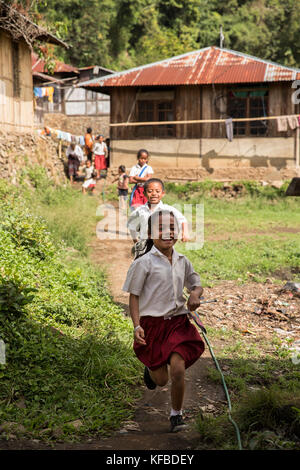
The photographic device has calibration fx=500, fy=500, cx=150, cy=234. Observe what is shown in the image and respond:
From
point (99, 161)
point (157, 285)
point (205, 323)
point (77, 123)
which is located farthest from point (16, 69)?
point (77, 123)

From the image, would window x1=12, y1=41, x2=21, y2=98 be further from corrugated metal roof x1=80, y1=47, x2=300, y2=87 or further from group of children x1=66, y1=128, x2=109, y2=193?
corrugated metal roof x1=80, y1=47, x2=300, y2=87

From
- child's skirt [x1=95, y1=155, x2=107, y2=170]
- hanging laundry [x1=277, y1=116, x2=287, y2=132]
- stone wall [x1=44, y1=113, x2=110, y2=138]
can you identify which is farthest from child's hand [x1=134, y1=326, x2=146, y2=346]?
stone wall [x1=44, y1=113, x2=110, y2=138]

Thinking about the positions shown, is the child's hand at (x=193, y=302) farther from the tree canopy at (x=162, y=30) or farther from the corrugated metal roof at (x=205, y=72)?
the tree canopy at (x=162, y=30)

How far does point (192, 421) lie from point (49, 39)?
532 inches

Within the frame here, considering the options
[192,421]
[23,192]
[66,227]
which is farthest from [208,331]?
[23,192]

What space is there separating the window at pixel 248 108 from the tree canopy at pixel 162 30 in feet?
61.3

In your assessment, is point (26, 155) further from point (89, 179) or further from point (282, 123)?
point (282, 123)

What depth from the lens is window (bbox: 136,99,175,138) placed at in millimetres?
18969

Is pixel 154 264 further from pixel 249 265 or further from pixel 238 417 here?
pixel 249 265

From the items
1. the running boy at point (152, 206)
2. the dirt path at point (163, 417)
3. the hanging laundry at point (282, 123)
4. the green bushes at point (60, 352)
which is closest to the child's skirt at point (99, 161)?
the hanging laundry at point (282, 123)

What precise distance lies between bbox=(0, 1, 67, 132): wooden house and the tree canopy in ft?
65.9

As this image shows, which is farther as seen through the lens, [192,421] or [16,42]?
[16,42]

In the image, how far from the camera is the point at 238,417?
348cm

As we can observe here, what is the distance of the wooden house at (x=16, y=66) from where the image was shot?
13.0 m
